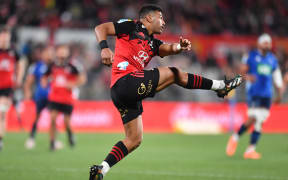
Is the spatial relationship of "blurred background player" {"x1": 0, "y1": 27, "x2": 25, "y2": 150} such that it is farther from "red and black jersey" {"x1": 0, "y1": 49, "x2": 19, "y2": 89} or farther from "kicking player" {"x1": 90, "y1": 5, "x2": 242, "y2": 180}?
"kicking player" {"x1": 90, "y1": 5, "x2": 242, "y2": 180}

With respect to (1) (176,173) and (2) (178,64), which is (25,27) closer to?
(2) (178,64)

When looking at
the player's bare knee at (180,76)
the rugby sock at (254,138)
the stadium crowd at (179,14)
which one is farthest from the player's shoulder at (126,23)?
the stadium crowd at (179,14)

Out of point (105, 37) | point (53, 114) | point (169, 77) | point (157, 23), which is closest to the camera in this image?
point (105, 37)

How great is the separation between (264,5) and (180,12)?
564cm

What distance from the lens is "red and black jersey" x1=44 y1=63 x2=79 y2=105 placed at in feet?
39.7

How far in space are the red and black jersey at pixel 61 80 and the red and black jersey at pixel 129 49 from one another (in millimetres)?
6166

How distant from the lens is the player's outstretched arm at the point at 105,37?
540 centimetres

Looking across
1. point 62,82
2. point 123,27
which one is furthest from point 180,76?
point 62,82

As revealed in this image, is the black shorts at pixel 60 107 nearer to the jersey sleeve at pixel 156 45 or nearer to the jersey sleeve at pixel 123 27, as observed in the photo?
the jersey sleeve at pixel 156 45

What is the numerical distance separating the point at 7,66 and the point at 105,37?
6.03 m

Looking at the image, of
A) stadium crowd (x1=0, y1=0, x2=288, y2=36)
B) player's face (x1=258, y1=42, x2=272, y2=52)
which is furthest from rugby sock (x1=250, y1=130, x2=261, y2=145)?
stadium crowd (x1=0, y1=0, x2=288, y2=36)

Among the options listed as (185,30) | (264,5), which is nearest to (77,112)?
(185,30)

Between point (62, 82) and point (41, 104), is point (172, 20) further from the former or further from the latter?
Result: point (62, 82)

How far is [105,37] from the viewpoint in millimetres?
5848
